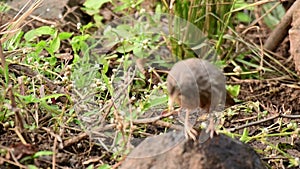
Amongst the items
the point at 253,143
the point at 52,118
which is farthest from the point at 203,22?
the point at 52,118

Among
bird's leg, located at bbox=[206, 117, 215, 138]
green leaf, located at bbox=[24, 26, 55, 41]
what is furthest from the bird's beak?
green leaf, located at bbox=[24, 26, 55, 41]

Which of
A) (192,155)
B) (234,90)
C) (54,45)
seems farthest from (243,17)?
(192,155)

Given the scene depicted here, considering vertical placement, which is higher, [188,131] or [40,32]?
[40,32]

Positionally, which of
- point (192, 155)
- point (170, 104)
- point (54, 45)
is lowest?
point (192, 155)

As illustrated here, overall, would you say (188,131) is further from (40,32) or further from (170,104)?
(40,32)

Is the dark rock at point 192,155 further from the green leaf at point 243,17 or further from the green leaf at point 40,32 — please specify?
the green leaf at point 243,17

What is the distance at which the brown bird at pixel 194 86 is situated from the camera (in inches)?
71.0

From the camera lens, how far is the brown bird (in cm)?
180

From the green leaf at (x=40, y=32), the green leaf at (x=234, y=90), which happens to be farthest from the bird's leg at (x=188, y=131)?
the green leaf at (x=40, y=32)

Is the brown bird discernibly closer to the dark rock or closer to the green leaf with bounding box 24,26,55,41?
the dark rock

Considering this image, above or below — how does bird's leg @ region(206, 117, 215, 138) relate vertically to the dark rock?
above

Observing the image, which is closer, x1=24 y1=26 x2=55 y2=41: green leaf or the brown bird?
the brown bird

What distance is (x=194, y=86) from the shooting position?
181 centimetres

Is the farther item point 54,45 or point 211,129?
point 54,45
